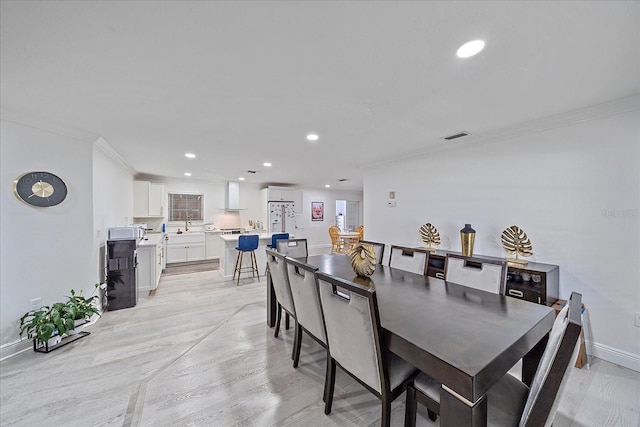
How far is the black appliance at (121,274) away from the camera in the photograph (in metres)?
3.43

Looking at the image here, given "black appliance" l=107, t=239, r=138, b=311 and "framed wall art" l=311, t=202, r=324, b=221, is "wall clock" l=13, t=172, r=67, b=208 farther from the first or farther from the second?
"framed wall art" l=311, t=202, r=324, b=221

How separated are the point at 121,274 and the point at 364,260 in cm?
350

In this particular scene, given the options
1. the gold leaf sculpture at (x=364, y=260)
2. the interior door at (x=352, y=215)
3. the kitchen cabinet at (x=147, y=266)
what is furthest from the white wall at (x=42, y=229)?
the interior door at (x=352, y=215)

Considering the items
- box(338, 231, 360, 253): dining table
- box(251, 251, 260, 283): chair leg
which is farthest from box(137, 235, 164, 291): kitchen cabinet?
box(338, 231, 360, 253): dining table

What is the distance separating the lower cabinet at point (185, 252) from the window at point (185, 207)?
2.86 ft

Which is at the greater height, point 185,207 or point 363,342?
point 185,207

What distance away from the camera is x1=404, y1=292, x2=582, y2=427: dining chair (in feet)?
2.77

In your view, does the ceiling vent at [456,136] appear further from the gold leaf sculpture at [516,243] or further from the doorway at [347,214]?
the doorway at [347,214]

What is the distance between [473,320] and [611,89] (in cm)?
226

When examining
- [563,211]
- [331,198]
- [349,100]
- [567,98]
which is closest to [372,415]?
[349,100]

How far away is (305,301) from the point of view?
6.35 feet

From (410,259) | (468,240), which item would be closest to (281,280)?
(410,259)

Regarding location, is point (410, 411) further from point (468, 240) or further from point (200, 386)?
point (468, 240)

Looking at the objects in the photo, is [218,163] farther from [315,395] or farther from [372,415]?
[372,415]
